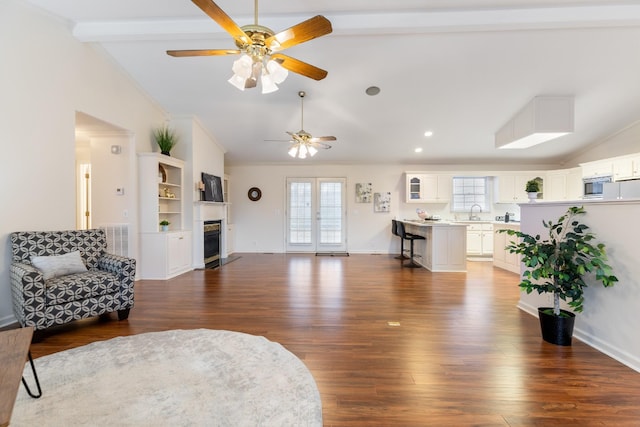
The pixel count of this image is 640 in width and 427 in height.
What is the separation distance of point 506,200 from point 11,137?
9002 mm

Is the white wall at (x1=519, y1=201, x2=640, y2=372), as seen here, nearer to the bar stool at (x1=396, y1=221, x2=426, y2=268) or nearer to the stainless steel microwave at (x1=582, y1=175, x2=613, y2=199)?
the bar stool at (x1=396, y1=221, x2=426, y2=268)

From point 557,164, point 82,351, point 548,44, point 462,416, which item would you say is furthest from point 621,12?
point 82,351

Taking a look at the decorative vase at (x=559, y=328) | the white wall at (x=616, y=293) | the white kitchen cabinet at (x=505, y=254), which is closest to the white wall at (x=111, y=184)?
the decorative vase at (x=559, y=328)

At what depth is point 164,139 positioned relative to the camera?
5.20 m

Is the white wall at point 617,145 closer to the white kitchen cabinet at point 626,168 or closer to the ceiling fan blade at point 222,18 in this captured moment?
the white kitchen cabinet at point 626,168

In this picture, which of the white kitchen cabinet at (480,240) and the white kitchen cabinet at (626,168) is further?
the white kitchen cabinet at (480,240)

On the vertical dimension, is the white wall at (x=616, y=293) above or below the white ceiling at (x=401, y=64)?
below

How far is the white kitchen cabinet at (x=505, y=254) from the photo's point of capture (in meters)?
5.43

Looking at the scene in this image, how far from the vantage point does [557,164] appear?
751cm

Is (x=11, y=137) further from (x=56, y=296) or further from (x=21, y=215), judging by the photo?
(x=56, y=296)

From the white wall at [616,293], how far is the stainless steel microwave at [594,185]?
4532 mm

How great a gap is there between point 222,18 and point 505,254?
6.19m

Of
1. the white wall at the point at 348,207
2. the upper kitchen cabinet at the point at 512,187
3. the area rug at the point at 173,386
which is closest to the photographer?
the area rug at the point at 173,386

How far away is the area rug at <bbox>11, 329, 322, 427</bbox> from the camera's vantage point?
1.66 m
